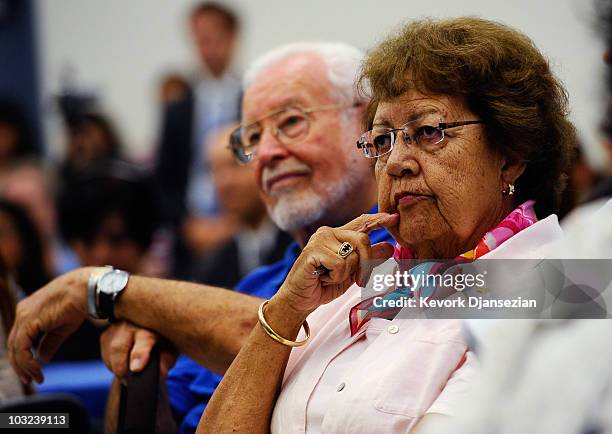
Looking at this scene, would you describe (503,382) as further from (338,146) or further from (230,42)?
(230,42)

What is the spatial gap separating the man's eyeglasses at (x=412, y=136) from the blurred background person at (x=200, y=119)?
4.20 metres

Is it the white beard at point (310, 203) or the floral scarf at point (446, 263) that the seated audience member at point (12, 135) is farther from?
the floral scarf at point (446, 263)

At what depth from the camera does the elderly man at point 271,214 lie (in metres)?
2.62

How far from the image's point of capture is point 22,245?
4.53m

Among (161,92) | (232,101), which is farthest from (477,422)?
(161,92)

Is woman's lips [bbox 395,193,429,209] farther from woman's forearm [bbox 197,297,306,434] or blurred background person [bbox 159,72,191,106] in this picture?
blurred background person [bbox 159,72,191,106]

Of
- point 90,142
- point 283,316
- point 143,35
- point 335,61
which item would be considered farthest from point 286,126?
point 143,35

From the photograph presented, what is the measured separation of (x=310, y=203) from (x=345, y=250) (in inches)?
33.5

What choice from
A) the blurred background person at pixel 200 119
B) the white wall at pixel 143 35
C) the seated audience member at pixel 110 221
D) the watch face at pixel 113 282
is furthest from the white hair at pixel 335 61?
the blurred background person at pixel 200 119

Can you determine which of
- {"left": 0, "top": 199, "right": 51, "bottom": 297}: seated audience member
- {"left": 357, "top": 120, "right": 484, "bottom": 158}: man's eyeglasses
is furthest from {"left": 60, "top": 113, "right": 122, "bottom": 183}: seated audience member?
{"left": 357, "top": 120, "right": 484, "bottom": 158}: man's eyeglasses

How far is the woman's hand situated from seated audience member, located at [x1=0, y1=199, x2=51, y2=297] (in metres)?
2.47

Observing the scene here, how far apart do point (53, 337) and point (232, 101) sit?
3.86 meters

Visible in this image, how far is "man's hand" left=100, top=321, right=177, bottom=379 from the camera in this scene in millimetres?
2576

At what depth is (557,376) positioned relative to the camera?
1107 millimetres
